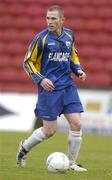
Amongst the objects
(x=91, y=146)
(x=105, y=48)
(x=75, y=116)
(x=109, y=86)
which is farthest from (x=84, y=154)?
(x=105, y=48)

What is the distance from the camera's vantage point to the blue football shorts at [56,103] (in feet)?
26.1

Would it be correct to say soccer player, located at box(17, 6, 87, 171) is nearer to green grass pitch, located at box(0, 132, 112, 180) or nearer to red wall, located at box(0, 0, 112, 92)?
green grass pitch, located at box(0, 132, 112, 180)

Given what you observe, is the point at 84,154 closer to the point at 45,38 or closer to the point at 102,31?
the point at 45,38

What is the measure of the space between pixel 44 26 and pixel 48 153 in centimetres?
959

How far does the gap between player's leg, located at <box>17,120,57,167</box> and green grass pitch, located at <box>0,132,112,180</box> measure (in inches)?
5.5

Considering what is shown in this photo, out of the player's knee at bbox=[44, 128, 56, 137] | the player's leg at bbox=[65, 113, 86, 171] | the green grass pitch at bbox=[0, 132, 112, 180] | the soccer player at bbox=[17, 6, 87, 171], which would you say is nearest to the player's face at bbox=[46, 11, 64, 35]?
the soccer player at bbox=[17, 6, 87, 171]

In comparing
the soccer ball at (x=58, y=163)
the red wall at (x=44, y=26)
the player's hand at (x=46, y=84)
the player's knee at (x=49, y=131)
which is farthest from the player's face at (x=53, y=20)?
the red wall at (x=44, y=26)

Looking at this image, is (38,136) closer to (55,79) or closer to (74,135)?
(74,135)

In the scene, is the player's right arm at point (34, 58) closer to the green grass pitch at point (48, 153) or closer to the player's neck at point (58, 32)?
the player's neck at point (58, 32)

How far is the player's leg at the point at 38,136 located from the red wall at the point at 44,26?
31.1ft

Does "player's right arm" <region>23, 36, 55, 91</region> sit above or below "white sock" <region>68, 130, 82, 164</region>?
above

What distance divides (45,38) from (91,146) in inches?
184

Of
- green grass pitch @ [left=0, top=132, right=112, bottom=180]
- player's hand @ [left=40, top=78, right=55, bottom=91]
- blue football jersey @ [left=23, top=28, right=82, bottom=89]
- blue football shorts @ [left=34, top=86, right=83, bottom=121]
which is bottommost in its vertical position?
green grass pitch @ [left=0, top=132, right=112, bottom=180]

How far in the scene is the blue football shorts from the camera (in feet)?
26.1
